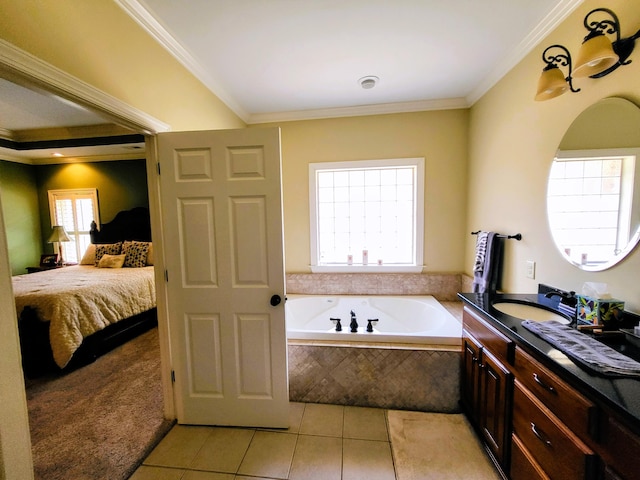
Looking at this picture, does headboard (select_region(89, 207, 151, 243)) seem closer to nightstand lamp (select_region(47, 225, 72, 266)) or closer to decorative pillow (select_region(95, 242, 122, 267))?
decorative pillow (select_region(95, 242, 122, 267))

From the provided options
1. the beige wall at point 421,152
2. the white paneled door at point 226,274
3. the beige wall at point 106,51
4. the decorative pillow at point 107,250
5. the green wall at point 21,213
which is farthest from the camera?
the green wall at point 21,213

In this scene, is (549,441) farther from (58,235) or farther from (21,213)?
(21,213)

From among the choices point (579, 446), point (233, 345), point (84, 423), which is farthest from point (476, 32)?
point (84, 423)

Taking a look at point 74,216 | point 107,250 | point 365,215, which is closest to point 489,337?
point 365,215

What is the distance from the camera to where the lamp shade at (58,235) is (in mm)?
4648

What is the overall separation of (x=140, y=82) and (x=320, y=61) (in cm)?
130

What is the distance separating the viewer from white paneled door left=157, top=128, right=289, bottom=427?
165cm

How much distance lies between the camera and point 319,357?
1973 millimetres

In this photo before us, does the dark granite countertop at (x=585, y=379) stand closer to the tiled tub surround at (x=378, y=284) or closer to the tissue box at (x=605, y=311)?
the tissue box at (x=605, y=311)

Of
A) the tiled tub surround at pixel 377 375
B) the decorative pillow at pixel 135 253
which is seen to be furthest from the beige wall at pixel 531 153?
the decorative pillow at pixel 135 253

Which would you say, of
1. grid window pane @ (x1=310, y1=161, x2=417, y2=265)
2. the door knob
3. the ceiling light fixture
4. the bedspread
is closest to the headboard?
the bedspread

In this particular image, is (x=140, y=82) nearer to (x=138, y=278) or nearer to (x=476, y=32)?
(x=476, y=32)

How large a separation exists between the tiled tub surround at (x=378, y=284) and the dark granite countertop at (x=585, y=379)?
1579mm

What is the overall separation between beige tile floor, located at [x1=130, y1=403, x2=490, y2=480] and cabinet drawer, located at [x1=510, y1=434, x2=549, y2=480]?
62 cm
